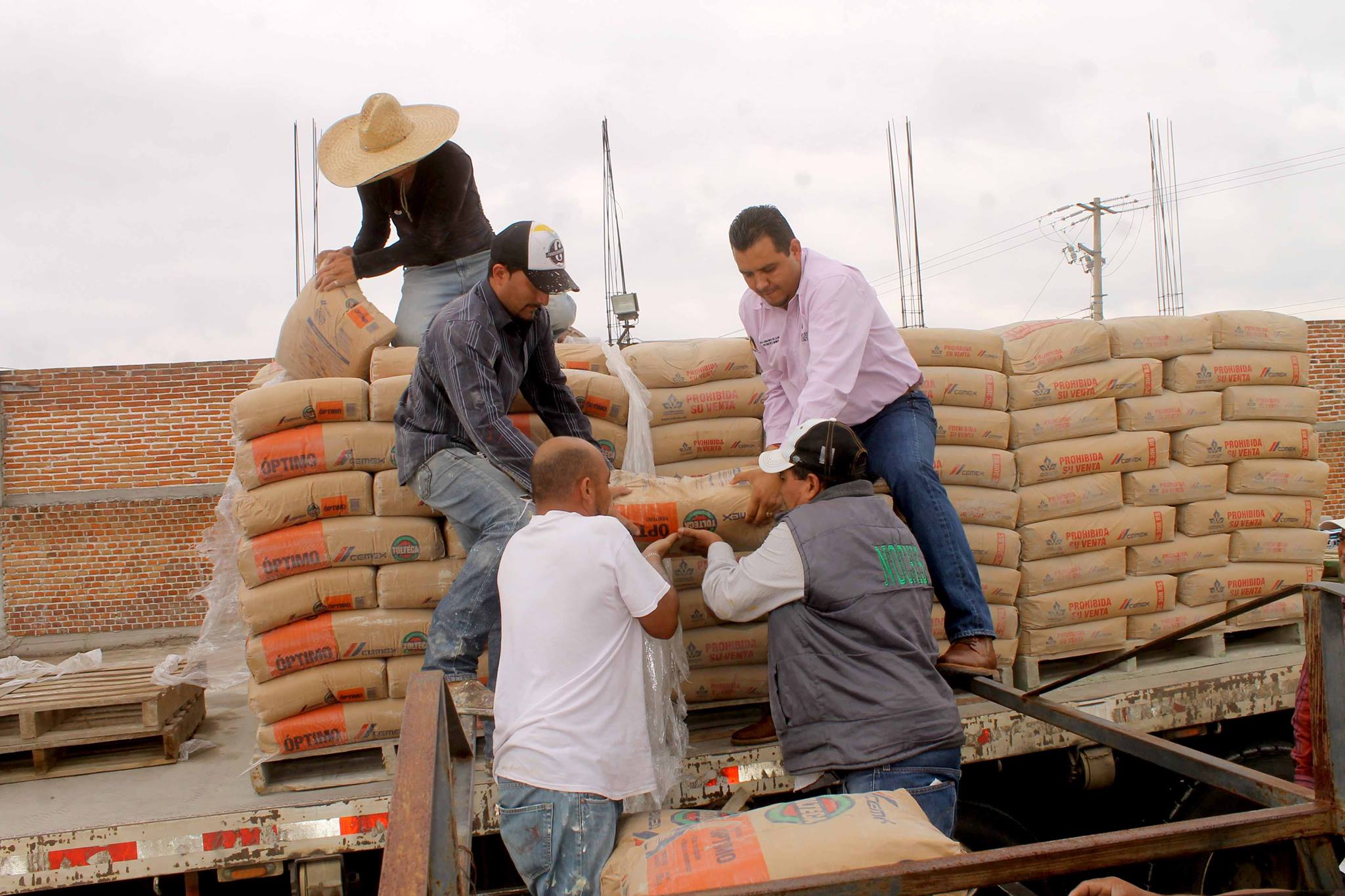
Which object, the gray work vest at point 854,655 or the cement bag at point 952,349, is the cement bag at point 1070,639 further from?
the gray work vest at point 854,655

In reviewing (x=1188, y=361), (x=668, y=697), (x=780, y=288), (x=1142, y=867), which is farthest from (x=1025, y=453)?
(x=668, y=697)

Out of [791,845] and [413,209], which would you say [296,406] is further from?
[791,845]

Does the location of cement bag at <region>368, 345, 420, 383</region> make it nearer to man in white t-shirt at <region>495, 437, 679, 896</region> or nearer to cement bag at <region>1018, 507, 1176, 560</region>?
man in white t-shirt at <region>495, 437, 679, 896</region>

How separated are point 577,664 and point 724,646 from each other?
1209 millimetres

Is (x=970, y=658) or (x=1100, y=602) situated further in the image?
(x=1100, y=602)

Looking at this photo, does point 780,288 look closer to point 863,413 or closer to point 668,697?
point 863,413

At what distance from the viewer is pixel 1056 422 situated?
381 cm

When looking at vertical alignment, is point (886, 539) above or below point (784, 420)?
below

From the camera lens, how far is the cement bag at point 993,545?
3.64 metres

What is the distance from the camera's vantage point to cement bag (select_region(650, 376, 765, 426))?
141 inches

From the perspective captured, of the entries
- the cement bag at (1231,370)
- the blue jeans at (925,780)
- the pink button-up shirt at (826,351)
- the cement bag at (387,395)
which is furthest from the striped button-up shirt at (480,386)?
the cement bag at (1231,370)

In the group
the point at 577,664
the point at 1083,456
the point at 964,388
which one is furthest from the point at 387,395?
the point at 1083,456

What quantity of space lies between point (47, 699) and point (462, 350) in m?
1.80

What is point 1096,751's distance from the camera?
136 inches
